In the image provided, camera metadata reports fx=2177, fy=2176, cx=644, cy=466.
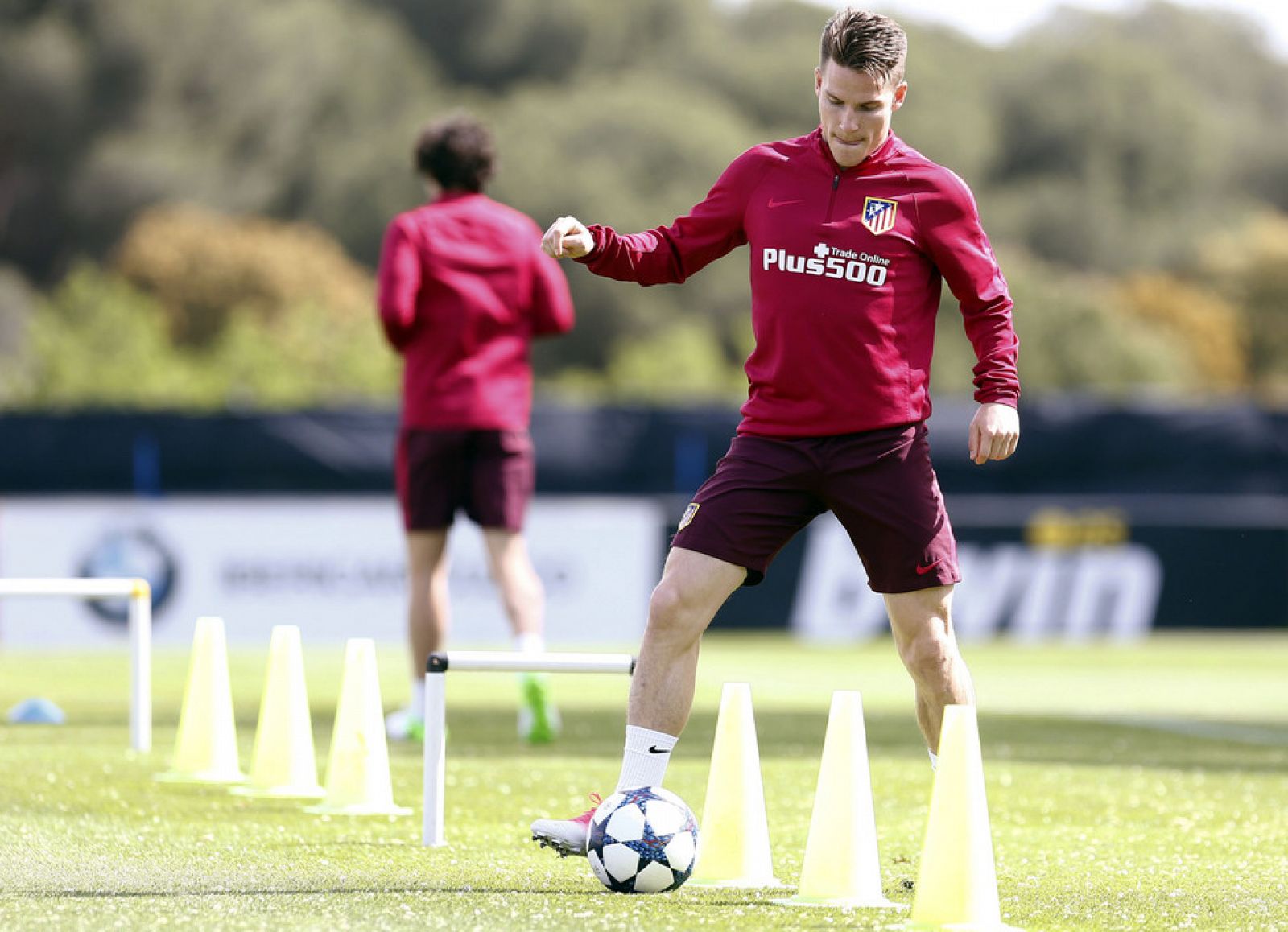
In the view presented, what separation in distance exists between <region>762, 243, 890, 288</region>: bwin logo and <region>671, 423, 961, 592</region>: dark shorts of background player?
0.38m

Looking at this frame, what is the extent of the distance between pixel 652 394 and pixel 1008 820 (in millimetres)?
46242

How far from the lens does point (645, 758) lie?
5.33 m

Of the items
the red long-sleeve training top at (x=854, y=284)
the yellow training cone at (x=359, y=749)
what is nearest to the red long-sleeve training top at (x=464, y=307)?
the yellow training cone at (x=359, y=749)

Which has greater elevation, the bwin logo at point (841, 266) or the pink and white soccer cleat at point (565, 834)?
the bwin logo at point (841, 266)

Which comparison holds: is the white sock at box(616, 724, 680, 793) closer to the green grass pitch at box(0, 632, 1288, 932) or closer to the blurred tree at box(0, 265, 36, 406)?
the green grass pitch at box(0, 632, 1288, 932)

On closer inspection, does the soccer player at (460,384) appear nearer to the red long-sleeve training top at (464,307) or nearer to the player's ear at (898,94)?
the red long-sleeve training top at (464,307)

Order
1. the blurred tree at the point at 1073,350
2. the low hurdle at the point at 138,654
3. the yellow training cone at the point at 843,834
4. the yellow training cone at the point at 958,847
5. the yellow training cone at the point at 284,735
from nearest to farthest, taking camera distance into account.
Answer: the yellow training cone at the point at 958,847, the yellow training cone at the point at 843,834, the yellow training cone at the point at 284,735, the low hurdle at the point at 138,654, the blurred tree at the point at 1073,350

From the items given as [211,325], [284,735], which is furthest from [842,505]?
[211,325]

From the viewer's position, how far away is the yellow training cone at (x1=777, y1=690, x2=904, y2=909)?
5.04m

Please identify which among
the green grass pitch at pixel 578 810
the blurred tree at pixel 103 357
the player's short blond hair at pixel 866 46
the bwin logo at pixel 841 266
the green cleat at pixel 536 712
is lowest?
the green grass pitch at pixel 578 810

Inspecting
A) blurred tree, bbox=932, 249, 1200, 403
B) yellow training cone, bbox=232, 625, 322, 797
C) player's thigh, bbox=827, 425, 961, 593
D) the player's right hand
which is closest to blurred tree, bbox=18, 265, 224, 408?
blurred tree, bbox=932, 249, 1200, 403

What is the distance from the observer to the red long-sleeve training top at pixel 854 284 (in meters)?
5.36

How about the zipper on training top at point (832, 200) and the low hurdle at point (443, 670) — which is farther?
the low hurdle at point (443, 670)

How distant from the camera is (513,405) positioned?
8.91 meters
